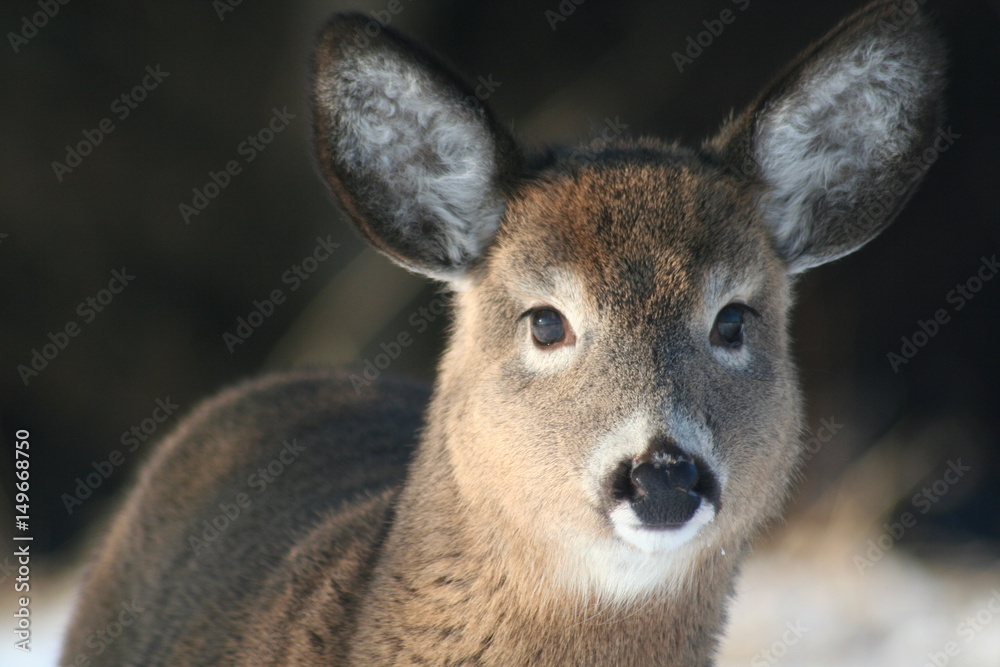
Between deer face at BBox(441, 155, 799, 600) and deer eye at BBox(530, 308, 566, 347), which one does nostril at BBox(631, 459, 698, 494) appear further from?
deer eye at BBox(530, 308, 566, 347)

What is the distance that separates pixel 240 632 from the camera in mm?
3561

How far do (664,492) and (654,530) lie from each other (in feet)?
0.47

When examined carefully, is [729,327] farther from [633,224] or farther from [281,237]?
[281,237]

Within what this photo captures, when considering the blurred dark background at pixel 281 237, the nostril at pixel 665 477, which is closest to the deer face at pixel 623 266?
the nostril at pixel 665 477

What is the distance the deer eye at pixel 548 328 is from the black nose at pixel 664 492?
1.75 ft

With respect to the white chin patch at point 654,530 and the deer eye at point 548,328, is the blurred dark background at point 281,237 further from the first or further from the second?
the white chin patch at point 654,530

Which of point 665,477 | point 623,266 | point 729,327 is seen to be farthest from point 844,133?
point 665,477

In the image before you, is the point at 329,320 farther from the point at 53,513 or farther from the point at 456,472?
Result: the point at 456,472

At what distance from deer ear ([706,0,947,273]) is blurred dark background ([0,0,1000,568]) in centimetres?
383

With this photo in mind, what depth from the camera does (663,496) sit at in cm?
254

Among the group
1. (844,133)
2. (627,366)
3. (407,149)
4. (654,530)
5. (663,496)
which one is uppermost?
(407,149)

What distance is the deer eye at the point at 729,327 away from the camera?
304 cm

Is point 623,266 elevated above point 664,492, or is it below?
above

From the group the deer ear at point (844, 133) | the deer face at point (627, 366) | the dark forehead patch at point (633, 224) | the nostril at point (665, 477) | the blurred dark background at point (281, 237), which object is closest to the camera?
the nostril at point (665, 477)
